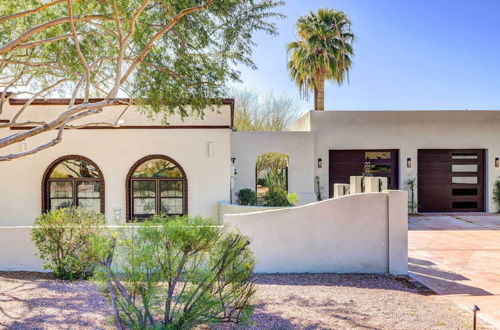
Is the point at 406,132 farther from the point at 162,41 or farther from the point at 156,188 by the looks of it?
the point at 162,41

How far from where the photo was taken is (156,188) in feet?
35.1

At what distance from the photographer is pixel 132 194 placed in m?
10.7

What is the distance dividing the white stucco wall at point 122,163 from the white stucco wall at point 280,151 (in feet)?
10.3

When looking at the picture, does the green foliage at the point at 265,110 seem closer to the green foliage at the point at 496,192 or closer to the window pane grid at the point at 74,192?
the green foliage at the point at 496,192

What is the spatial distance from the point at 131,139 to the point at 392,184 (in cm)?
1072

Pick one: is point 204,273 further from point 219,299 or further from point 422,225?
point 422,225

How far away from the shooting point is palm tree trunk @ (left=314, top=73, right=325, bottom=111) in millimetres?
18469

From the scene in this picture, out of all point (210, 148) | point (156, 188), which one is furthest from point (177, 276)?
point (156, 188)

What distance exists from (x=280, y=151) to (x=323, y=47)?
736cm

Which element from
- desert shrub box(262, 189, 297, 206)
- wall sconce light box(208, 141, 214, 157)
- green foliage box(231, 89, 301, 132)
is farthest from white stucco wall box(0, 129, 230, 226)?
green foliage box(231, 89, 301, 132)

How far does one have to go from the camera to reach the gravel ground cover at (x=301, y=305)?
4.17 meters

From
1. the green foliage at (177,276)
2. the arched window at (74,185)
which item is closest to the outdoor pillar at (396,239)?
the green foliage at (177,276)

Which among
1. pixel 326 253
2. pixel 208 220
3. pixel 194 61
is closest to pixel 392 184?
pixel 326 253

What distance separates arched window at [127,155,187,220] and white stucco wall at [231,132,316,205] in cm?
344
